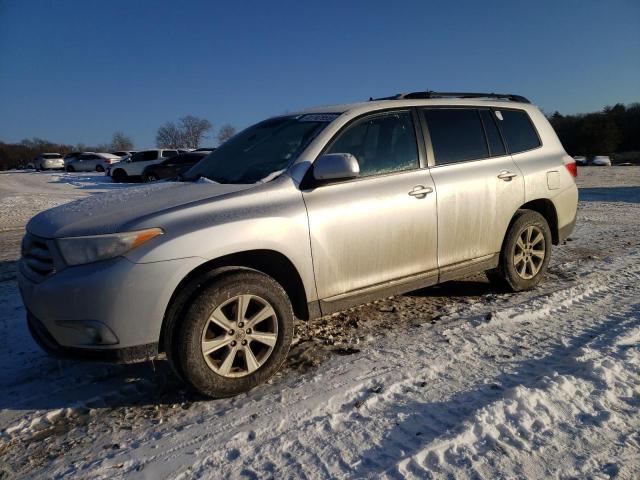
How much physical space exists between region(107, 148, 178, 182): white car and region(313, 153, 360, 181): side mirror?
2260 cm

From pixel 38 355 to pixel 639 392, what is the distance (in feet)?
13.2

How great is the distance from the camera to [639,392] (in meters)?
2.54

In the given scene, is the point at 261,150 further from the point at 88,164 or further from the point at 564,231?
the point at 88,164

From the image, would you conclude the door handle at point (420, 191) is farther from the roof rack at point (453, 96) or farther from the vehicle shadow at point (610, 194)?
the vehicle shadow at point (610, 194)

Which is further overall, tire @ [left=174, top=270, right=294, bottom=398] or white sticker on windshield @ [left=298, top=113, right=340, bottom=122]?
white sticker on windshield @ [left=298, top=113, right=340, bottom=122]

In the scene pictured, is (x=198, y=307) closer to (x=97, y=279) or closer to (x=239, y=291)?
(x=239, y=291)

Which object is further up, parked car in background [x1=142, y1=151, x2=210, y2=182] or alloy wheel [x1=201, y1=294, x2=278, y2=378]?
parked car in background [x1=142, y1=151, x2=210, y2=182]

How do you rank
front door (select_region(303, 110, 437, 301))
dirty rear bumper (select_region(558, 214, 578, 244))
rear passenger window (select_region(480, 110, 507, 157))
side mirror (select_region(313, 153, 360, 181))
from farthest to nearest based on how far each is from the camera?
1. dirty rear bumper (select_region(558, 214, 578, 244))
2. rear passenger window (select_region(480, 110, 507, 157))
3. front door (select_region(303, 110, 437, 301))
4. side mirror (select_region(313, 153, 360, 181))

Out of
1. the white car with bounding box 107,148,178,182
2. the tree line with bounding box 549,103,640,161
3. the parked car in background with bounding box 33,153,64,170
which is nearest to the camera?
the white car with bounding box 107,148,178,182

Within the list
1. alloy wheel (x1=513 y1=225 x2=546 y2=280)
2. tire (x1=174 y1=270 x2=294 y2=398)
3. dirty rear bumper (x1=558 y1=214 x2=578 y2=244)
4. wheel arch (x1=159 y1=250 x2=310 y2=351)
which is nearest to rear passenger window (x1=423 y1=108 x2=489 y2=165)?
alloy wheel (x1=513 y1=225 x2=546 y2=280)

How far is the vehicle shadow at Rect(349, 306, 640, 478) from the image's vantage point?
6.86ft

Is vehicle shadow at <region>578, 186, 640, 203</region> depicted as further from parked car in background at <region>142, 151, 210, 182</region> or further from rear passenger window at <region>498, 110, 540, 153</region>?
parked car in background at <region>142, 151, 210, 182</region>

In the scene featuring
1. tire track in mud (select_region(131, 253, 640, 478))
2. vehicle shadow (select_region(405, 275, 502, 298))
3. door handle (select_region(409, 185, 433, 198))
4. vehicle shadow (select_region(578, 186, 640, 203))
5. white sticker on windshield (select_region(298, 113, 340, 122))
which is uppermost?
white sticker on windshield (select_region(298, 113, 340, 122))

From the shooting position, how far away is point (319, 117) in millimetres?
3557
